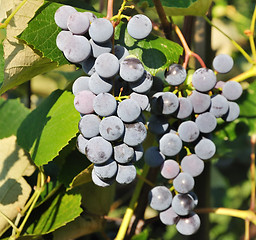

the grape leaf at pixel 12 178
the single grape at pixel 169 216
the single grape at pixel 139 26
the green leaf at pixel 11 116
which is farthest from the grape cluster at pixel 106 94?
the green leaf at pixel 11 116

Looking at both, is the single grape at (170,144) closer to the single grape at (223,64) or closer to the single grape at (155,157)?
the single grape at (155,157)

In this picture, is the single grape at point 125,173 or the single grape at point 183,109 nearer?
the single grape at point 125,173

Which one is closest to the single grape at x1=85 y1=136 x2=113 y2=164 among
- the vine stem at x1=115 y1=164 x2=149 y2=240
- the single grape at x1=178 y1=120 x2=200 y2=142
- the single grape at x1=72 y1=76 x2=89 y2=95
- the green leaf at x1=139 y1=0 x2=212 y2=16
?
the single grape at x1=72 y1=76 x2=89 y2=95

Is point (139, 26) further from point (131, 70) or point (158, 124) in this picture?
point (158, 124)

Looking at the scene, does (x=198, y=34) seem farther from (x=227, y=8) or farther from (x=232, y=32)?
(x=232, y=32)

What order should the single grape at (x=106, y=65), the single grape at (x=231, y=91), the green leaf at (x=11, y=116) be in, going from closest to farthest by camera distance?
the single grape at (x=106, y=65) → the single grape at (x=231, y=91) → the green leaf at (x=11, y=116)

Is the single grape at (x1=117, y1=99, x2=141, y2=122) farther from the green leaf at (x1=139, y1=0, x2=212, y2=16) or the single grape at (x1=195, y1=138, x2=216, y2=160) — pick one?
the green leaf at (x1=139, y1=0, x2=212, y2=16)

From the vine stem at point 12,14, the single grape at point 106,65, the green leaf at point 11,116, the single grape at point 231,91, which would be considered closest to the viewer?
the single grape at point 106,65
